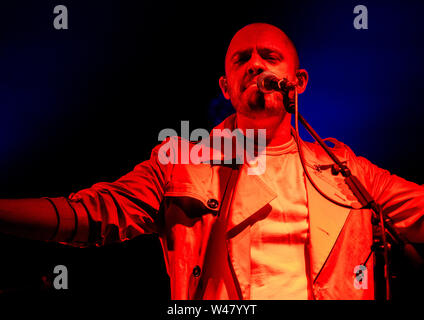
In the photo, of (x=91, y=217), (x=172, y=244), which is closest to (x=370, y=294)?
(x=172, y=244)

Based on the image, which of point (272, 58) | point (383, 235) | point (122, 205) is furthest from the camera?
point (272, 58)

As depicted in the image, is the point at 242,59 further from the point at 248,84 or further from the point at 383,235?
the point at 383,235

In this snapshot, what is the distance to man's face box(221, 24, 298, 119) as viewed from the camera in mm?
2727

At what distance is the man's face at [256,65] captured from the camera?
2.73m

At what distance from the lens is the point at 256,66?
2723 mm

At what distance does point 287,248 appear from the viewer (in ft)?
8.18

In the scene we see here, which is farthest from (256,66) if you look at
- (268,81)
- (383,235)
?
(383,235)

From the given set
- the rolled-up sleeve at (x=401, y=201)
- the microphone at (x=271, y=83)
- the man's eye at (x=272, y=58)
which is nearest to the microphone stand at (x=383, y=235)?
the microphone at (x=271, y=83)

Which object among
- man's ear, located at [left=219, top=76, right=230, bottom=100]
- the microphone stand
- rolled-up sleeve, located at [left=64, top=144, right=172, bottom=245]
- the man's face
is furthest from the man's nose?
the microphone stand

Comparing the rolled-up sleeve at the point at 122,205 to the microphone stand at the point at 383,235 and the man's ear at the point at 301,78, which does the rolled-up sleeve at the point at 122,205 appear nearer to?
the man's ear at the point at 301,78

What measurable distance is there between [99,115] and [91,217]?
1.00 m
